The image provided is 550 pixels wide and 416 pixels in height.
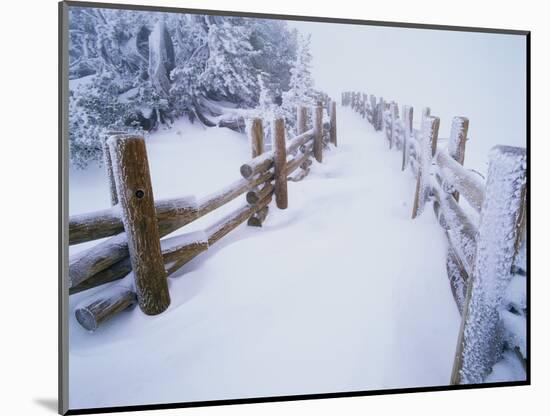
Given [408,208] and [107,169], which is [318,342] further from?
[107,169]

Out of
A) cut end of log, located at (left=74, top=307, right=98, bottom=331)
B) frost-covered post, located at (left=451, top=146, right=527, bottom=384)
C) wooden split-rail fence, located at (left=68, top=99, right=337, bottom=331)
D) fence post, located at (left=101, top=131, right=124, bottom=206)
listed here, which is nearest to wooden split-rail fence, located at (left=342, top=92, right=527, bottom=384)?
frost-covered post, located at (left=451, top=146, right=527, bottom=384)

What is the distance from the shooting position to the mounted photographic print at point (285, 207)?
3135 millimetres

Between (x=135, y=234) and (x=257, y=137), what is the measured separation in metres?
0.80

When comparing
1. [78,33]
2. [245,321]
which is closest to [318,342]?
[245,321]

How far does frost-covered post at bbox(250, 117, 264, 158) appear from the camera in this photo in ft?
11.1

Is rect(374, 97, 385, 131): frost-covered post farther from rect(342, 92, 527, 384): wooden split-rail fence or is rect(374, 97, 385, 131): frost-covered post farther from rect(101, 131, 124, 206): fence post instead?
rect(101, 131, 124, 206): fence post

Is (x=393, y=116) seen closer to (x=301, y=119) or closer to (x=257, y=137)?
(x=301, y=119)

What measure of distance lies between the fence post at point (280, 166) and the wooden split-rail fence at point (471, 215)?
43 cm

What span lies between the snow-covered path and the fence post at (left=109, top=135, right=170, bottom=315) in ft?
0.32

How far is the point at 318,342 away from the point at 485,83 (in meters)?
1.75

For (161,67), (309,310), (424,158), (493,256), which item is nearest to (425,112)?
(424,158)

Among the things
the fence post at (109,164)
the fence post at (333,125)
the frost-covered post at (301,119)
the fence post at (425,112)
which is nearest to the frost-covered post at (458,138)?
the fence post at (425,112)

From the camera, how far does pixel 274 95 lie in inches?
134

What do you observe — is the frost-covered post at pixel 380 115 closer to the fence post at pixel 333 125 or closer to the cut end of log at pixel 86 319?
the fence post at pixel 333 125
